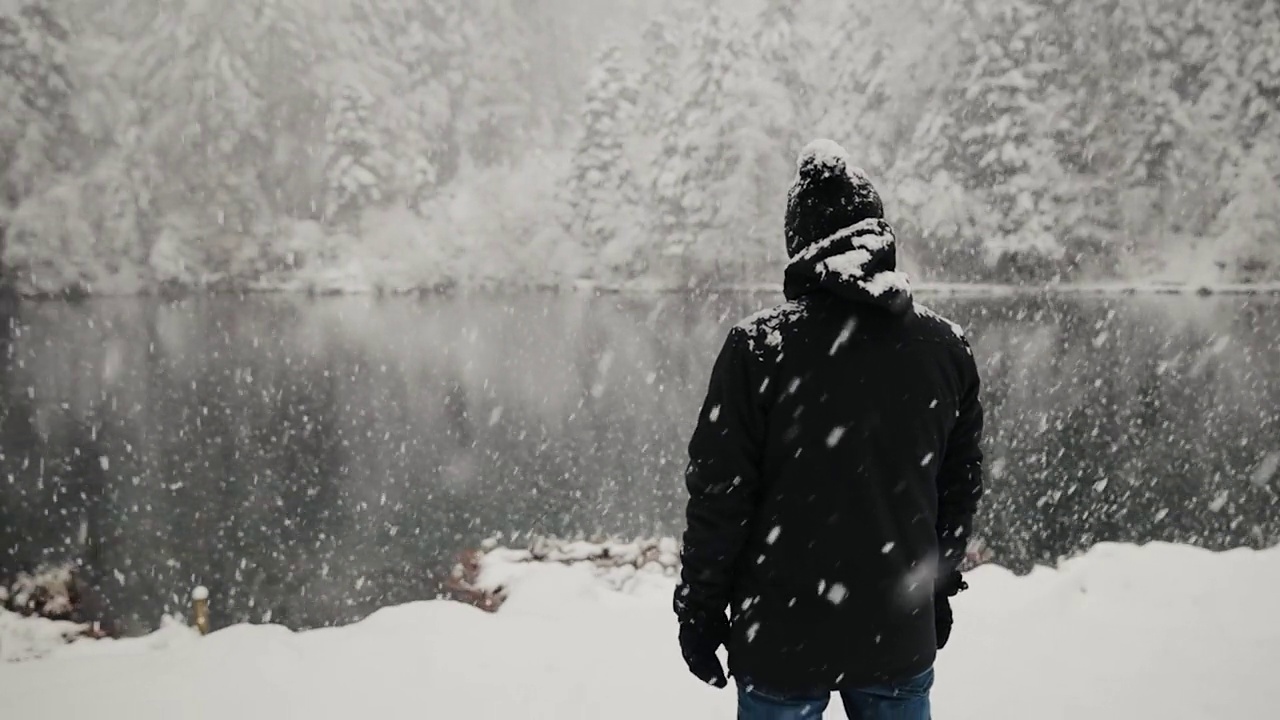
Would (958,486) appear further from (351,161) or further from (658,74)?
(351,161)

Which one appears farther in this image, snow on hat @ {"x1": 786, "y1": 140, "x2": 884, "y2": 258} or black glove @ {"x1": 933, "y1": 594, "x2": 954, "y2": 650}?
black glove @ {"x1": 933, "y1": 594, "x2": 954, "y2": 650}

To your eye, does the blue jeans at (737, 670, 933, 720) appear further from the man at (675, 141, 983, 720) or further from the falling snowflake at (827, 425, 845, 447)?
the falling snowflake at (827, 425, 845, 447)

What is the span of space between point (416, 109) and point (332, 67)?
411cm

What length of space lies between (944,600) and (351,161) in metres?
38.8

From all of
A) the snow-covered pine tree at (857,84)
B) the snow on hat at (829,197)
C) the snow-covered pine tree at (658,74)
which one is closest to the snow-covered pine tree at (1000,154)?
the snow-covered pine tree at (857,84)

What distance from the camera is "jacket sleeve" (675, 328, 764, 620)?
5.02 ft

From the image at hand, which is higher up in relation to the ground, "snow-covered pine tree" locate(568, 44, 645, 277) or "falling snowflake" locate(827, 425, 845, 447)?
"falling snowflake" locate(827, 425, 845, 447)

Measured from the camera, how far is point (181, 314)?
2808 centimetres

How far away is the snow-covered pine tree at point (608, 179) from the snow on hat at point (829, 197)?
1292 inches

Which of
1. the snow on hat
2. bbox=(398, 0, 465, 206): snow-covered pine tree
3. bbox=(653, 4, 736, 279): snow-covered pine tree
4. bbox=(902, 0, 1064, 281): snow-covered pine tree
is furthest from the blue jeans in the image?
bbox=(398, 0, 465, 206): snow-covered pine tree

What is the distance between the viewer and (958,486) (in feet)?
5.89

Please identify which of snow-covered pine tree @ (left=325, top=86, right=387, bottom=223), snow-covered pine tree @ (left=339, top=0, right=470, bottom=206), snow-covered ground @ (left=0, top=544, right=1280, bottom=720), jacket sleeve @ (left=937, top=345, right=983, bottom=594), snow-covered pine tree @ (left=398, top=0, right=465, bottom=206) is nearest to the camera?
jacket sleeve @ (left=937, top=345, right=983, bottom=594)

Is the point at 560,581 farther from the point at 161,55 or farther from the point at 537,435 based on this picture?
the point at 161,55

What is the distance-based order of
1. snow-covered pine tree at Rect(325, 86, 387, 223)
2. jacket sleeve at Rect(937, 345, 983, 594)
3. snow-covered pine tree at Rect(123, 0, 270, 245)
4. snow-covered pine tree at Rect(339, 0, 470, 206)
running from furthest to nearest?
1. snow-covered pine tree at Rect(339, 0, 470, 206)
2. snow-covered pine tree at Rect(325, 86, 387, 223)
3. snow-covered pine tree at Rect(123, 0, 270, 245)
4. jacket sleeve at Rect(937, 345, 983, 594)
